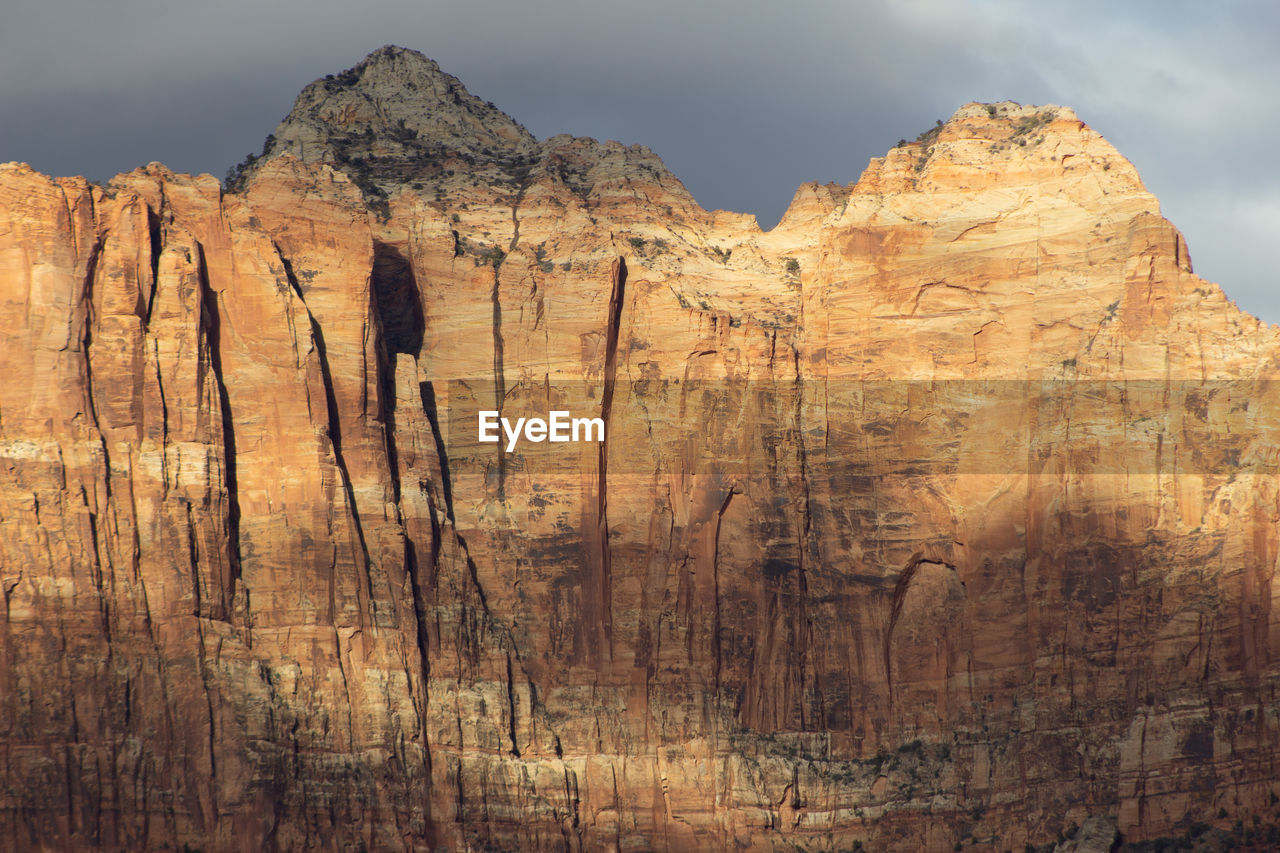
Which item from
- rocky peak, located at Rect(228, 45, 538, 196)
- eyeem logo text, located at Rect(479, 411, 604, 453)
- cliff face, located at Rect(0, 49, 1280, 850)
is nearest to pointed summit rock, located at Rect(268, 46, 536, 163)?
rocky peak, located at Rect(228, 45, 538, 196)

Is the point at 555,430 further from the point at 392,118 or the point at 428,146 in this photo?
the point at 392,118

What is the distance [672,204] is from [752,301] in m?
6.90

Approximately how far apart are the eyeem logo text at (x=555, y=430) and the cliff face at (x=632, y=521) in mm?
481

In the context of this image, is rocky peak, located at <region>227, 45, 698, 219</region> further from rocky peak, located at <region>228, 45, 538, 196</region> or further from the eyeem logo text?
the eyeem logo text

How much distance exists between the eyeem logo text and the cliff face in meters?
0.48

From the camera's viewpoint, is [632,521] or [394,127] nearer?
[632,521]

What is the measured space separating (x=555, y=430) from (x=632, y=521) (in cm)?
507

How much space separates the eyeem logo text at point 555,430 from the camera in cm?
9544

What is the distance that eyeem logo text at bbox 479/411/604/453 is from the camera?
95438 mm

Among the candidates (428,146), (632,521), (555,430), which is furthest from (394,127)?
(632,521)

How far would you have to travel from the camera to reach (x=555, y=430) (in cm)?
9550

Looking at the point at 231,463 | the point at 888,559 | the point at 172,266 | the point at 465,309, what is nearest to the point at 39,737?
the point at 231,463

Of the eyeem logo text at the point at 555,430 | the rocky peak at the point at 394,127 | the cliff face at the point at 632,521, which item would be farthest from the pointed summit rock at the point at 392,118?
the eyeem logo text at the point at 555,430

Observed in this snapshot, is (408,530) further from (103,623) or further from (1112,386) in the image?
(1112,386)
